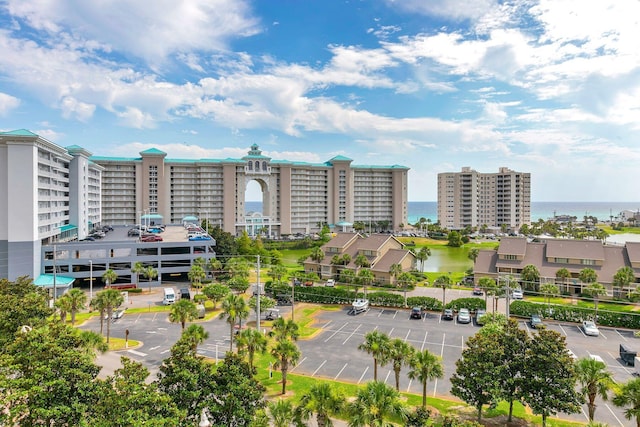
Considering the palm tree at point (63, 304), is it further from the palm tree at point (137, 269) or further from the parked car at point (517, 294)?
the parked car at point (517, 294)

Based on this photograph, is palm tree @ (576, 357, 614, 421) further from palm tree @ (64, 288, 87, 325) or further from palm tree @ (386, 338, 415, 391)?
palm tree @ (64, 288, 87, 325)

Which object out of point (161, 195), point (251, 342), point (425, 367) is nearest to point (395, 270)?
point (251, 342)

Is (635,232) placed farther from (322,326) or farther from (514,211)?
(322,326)

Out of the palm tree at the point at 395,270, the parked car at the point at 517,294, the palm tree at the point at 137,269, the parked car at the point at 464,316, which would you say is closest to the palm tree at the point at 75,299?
the palm tree at the point at 137,269

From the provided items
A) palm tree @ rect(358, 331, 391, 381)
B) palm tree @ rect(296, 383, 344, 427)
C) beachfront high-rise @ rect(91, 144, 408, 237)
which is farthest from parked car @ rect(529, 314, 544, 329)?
beachfront high-rise @ rect(91, 144, 408, 237)

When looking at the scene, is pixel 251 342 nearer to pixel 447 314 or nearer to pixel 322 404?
pixel 322 404

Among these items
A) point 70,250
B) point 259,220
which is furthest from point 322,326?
point 259,220
